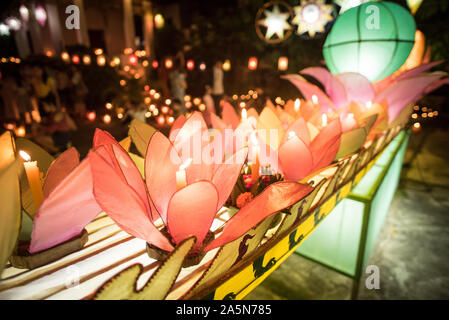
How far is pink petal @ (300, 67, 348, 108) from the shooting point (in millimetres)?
1620

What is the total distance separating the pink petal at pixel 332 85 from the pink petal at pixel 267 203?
125 cm

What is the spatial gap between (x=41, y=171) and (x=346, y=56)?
2.21m

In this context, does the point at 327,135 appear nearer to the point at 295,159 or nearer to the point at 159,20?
the point at 295,159

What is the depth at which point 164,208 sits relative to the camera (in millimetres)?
700

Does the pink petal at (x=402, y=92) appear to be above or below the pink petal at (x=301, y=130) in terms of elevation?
above

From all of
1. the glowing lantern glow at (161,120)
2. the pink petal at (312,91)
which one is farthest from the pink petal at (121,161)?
the glowing lantern glow at (161,120)

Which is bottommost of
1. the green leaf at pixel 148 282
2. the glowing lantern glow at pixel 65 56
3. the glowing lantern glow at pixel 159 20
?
the green leaf at pixel 148 282

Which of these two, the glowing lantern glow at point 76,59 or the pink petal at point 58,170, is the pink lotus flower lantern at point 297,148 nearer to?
the pink petal at point 58,170

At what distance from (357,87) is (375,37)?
0.57 metres

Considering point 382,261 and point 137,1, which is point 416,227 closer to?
point 382,261

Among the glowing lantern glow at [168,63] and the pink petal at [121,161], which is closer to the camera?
the pink petal at [121,161]

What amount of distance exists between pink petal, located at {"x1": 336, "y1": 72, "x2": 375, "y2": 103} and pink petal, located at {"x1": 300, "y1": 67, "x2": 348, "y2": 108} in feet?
0.26

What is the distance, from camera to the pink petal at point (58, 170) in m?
0.73

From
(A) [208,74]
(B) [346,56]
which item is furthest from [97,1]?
(B) [346,56]
